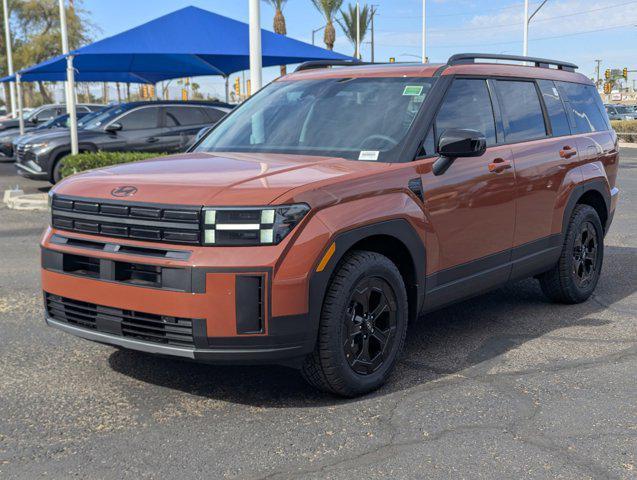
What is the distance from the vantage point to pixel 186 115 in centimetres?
1587

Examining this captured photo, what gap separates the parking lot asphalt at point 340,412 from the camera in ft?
11.1

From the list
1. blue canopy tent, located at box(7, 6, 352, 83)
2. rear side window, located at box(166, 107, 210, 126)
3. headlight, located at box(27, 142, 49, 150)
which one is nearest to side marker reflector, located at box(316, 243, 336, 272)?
blue canopy tent, located at box(7, 6, 352, 83)

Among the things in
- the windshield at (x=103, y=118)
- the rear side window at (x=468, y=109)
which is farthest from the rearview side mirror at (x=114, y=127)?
the rear side window at (x=468, y=109)

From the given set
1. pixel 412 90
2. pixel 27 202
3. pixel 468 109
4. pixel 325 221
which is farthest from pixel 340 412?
pixel 27 202

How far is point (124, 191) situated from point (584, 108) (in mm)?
4346

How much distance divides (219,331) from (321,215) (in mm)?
751

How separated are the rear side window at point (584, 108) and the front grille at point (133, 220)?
3904 mm

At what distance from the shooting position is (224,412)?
397 centimetres

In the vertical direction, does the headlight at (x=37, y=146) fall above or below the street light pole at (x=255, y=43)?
below

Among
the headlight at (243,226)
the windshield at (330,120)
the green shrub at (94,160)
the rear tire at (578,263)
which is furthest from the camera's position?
the green shrub at (94,160)

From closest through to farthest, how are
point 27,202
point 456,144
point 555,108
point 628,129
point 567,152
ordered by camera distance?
point 456,144
point 567,152
point 555,108
point 27,202
point 628,129

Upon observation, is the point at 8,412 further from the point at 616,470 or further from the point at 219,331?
the point at 616,470

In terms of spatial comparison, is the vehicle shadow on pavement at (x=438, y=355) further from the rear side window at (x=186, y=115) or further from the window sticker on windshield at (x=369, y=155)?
the rear side window at (x=186, y=115)

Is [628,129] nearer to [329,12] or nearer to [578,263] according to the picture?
[329,12]
